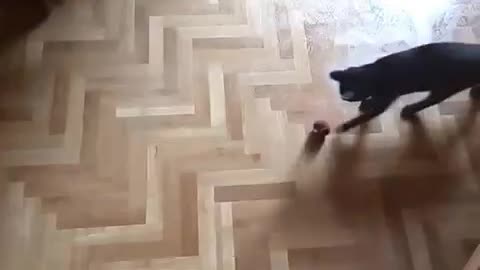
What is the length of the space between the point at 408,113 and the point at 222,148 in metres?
0.45

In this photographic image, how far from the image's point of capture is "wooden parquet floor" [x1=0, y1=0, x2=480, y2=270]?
4.73 ft

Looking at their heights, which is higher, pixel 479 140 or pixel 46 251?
pixel 479 140

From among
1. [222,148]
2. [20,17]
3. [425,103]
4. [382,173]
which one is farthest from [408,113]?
[20,17]

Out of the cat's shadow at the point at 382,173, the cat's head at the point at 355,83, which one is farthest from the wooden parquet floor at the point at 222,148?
the cat's head at the point at 355,83

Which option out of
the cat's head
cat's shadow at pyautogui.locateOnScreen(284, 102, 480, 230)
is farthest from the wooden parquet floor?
the cat's head

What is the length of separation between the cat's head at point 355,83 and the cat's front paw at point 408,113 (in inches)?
6.1

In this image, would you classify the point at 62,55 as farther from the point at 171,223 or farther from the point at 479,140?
the point at 479,140

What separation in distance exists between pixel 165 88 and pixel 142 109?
3.2 inches

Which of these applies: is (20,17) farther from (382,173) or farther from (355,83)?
(382,173)

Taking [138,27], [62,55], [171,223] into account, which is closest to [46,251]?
[171,223]

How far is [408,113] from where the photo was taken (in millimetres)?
1617

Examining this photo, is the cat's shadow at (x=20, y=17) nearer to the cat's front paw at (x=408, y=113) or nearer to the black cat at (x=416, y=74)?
the black cat at (x=416, y=74)

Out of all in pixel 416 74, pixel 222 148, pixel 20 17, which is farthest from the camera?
pixel 20 17

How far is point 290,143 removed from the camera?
5.17 feet
